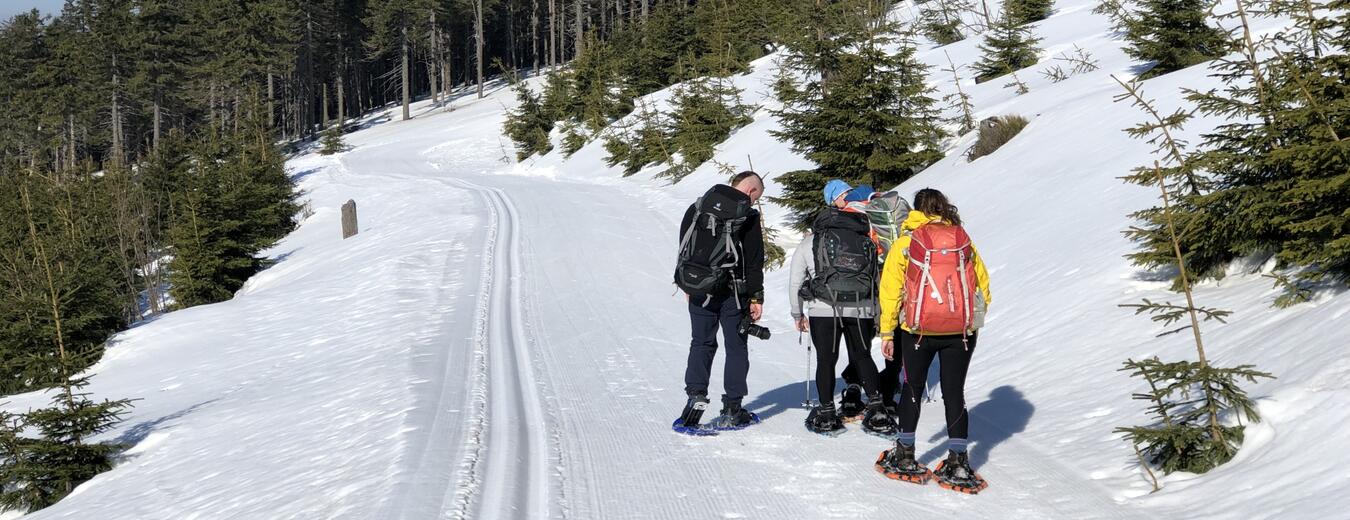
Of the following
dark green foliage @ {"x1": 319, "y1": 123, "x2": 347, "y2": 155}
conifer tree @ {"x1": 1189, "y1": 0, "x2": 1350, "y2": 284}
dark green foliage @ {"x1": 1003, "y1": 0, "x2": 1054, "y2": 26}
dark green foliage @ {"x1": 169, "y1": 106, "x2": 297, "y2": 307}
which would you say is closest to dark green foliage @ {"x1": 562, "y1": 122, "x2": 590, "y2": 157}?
dark green foliage @ {"x1": 169, "y1": 106, "x2": 297, "y2": 307}

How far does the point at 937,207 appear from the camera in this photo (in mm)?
5117

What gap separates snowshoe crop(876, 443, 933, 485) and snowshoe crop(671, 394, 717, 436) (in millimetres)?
1389

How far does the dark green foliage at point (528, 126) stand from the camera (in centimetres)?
4300

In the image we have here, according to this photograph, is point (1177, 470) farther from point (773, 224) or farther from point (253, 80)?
point (253, 80)

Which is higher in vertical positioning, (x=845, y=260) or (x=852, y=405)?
(x=845, y=260)

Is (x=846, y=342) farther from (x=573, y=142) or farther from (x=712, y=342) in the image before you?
(x=573, y=142)

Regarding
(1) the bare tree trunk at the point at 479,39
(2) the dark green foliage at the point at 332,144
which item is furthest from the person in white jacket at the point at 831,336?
(1) the bare tree trunk at the point at 479,39

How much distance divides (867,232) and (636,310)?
612 cm

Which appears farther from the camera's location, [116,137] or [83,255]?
[116,137]

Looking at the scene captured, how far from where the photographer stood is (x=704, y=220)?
6.05m

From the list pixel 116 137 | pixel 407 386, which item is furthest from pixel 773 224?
pixel 116 137

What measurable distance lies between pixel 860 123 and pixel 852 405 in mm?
8760

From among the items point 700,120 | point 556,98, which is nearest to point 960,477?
point 700,120

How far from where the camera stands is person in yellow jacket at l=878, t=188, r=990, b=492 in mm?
5152
